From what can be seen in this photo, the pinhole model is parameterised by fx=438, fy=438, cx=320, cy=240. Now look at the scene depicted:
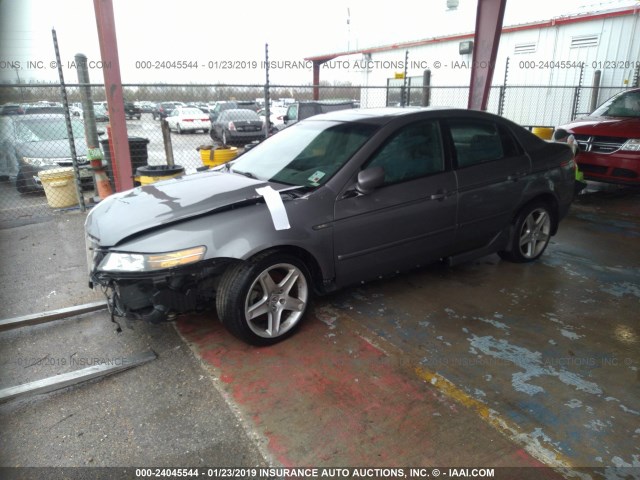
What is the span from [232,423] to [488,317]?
220 centimetres

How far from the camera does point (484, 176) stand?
3.99 meters

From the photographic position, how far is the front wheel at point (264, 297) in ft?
9.51

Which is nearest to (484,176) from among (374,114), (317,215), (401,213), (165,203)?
(401,213)

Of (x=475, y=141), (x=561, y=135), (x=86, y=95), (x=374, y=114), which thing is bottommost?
(x=561, y=135)

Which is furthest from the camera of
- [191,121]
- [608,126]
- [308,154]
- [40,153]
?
[191,121]

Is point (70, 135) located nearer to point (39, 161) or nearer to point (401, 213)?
point (39, 161)

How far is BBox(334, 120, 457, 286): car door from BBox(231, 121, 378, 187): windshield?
0.23 metres

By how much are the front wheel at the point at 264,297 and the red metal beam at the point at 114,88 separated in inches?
158

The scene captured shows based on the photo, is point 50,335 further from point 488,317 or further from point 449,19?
point 449,19

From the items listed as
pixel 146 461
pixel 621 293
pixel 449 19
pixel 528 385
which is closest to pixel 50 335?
pixel 146 461

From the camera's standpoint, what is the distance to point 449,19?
1653 centimetres

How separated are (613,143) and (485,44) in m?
2.59

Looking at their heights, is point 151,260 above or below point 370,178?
below

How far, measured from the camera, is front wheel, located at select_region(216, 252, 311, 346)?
290cm
